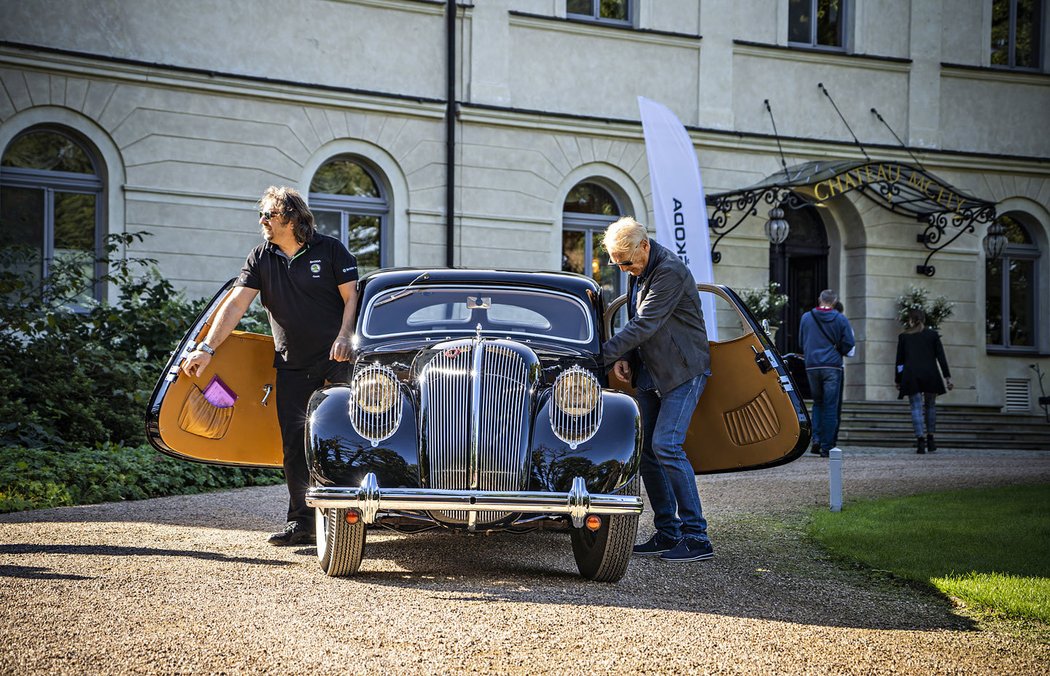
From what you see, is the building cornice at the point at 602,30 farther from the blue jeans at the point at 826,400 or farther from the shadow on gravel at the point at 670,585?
the shadow on gravel at the point at 670,585

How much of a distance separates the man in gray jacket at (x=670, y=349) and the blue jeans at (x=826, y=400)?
7323 millimetres

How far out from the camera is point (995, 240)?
59.8 ft

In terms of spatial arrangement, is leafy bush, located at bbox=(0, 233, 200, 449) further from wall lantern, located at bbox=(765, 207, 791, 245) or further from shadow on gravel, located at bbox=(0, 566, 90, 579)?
wall lantern, located at bbox=(765, 207, 791, 245)

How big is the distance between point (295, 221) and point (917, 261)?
14.7 m

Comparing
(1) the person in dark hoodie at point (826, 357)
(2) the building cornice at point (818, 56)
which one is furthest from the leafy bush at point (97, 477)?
(2) the building cornice at point (818, 56)

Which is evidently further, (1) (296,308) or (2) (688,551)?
(1) (296,308)

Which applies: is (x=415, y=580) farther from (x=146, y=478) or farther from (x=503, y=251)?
(x=503, y=251)

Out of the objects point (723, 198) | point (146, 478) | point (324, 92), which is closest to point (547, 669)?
point (146, 478)

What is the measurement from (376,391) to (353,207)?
11.3 metres

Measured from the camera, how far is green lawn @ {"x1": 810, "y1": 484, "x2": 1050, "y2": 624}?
5.74 meters

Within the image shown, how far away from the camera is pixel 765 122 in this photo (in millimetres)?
18453

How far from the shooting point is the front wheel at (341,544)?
5695 mm

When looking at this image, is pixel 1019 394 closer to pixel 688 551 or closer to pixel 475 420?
pixel 688 551

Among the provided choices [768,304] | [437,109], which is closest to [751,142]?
[768,304]
